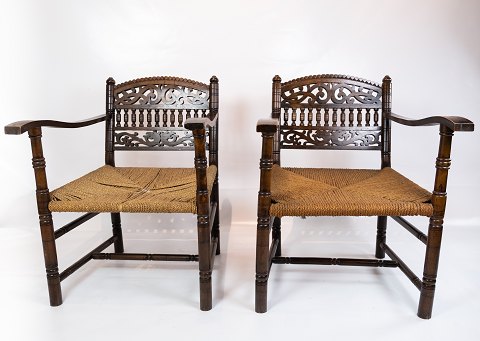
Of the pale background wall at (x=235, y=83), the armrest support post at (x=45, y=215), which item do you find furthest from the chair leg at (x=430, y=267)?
the armrest support post at (x=45, y=215)

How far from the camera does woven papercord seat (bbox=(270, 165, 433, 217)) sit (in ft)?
4.93

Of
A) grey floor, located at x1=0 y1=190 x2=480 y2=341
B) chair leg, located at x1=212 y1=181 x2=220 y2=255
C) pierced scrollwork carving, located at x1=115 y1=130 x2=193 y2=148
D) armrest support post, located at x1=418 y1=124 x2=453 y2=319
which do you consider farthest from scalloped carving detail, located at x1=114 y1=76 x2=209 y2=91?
armrest support post, located at x1=418 y1=124 x2=453 y2=319

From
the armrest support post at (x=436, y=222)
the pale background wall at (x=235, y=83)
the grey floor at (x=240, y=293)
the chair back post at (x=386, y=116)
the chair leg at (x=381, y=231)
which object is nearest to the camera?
the armrest support post at (x=436, y=222)

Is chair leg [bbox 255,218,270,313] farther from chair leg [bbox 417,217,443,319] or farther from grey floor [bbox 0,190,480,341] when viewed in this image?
chair leg [bbox 417,217,443,319]

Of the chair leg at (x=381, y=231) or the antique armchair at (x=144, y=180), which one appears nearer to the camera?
the antique armchair at (x=144, y=180)

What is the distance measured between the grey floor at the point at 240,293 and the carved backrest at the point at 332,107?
61 centimetres

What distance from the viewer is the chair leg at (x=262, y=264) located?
157 centimetres

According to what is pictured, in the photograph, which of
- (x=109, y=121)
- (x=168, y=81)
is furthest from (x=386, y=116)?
(x=109, y=121)

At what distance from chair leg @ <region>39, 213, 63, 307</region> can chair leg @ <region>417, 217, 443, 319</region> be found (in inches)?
56.1

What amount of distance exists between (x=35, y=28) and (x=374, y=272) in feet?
7.21

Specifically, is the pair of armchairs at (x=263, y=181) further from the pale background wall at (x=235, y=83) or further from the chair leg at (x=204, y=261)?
the pale background wall at (x=235, y=83)

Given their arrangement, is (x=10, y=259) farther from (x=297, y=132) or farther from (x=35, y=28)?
(x=297, y=132)

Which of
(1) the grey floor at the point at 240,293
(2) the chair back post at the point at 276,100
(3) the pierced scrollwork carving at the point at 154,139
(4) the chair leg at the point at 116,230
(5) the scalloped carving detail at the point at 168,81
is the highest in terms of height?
(5) the scalloped carving detail at the point at 168,81

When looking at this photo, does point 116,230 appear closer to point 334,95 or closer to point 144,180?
point 144,180
